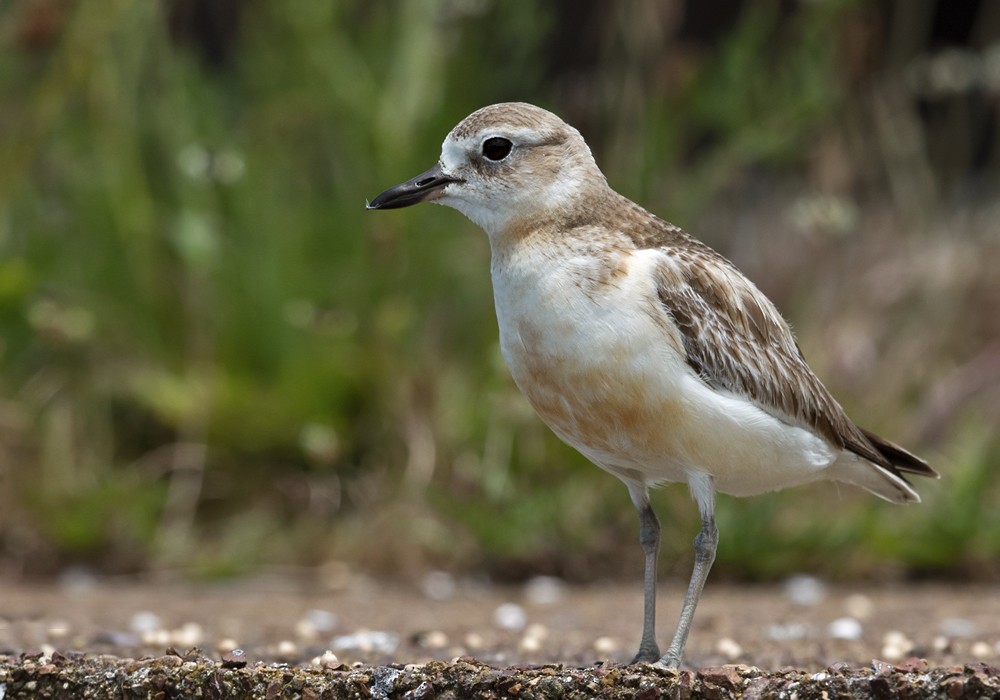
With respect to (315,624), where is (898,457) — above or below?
above

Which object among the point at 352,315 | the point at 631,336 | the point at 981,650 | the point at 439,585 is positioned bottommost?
the point at 981,650

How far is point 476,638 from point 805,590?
2047mm

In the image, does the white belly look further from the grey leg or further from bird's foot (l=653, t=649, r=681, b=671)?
bird's foot (l=653, t=649, r=681, b=671)

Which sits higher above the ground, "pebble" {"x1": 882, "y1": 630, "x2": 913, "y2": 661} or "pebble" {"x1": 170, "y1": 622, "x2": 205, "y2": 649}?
"pebble" {"x1": 170, "y1": 622, "x2": 205, "y2": 649}

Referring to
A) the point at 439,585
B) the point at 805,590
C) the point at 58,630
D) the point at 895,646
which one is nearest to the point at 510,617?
the point at 439,585

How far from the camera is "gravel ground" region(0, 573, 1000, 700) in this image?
339 cm

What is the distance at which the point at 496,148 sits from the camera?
436 cm

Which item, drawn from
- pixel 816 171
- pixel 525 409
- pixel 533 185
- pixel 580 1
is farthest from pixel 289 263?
pixel 580 1

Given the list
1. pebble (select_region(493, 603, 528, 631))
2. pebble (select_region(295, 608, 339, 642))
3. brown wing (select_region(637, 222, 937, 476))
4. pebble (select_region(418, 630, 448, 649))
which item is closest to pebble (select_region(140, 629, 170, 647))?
pebble (select_region(295, 608, 339, 642))

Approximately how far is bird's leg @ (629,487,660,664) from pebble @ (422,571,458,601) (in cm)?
209

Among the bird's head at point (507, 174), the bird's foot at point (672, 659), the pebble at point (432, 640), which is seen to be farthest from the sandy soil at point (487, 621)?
the bird's head at point (507, 174)

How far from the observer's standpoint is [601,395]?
158 inches

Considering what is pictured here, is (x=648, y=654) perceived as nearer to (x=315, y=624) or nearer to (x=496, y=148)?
(x=496, y=148)

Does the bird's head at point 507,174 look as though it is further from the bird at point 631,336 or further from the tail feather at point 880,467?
the tail feather at point 880,467
